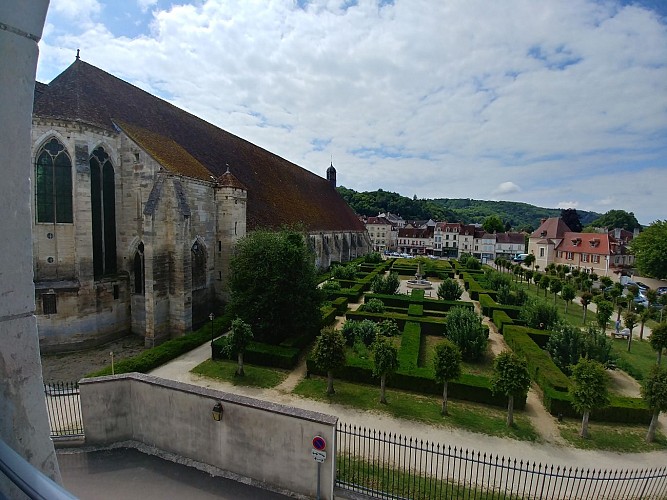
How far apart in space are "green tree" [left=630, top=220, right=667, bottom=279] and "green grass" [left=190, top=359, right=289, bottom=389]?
44.1m

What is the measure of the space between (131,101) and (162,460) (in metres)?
19.4

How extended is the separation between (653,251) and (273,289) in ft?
142

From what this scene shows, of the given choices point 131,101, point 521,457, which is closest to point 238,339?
point 521,457

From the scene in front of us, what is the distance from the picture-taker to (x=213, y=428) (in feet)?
27.6

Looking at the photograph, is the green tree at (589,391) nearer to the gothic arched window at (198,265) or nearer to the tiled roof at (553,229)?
the gothic arched window at (198,265)

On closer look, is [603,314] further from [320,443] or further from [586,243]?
[586,243]

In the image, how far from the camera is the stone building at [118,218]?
15961 mm

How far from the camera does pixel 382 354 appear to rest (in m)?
12.0

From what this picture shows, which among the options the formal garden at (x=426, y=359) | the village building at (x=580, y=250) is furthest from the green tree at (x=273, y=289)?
the village building at (x=580, y=250)

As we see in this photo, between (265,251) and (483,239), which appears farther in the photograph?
(483,239)

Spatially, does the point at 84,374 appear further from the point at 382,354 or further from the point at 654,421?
the point at 654,421

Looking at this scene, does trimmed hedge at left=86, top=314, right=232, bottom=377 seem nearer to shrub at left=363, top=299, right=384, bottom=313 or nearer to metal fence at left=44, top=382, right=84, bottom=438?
metal fence at left=44, top=382, right=84, bottom=438

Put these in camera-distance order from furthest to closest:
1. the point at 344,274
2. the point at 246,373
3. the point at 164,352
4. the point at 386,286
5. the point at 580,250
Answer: the point at 580,250
the point at 344,274
the point at 386,286
the point at 164,352
the point at 246,373

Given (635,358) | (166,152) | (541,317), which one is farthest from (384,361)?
(166,152)
